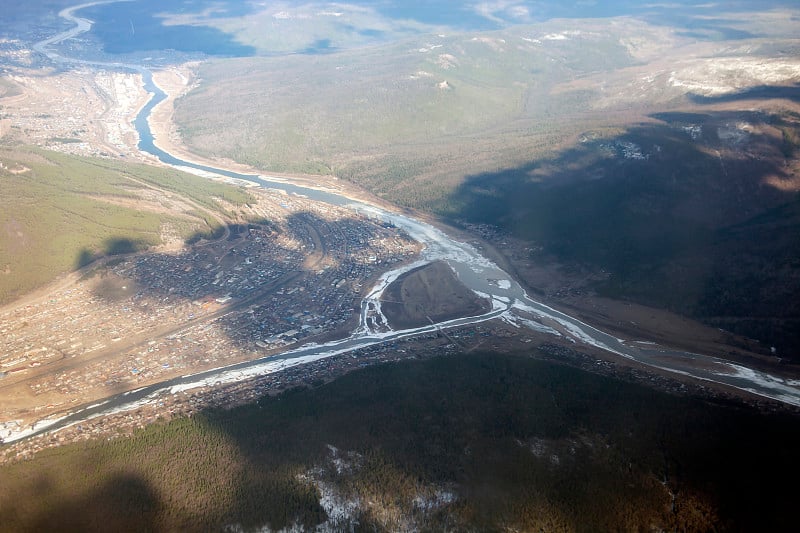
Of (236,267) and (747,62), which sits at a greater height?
(747,62)

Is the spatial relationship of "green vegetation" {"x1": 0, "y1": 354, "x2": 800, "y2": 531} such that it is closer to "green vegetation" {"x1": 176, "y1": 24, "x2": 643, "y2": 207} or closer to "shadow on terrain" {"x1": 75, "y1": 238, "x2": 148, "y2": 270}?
"shadow on terrain" {"x1": 75, "y1": 238, "x2": 148, "y2": 270}

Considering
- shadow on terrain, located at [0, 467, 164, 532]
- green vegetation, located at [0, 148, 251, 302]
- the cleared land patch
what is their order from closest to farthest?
shadow on terrain, located at [0, 467, 164, 532] → the cleared land patch → green vegetation, located at [0, 148, 251, 302]

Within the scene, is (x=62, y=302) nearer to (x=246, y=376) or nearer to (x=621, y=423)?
(x=246, y=376)

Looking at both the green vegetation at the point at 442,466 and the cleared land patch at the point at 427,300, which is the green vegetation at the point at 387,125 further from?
the green vegetation at the point at 442,466

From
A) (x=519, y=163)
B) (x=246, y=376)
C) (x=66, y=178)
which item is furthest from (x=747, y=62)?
(x=66, y=178)

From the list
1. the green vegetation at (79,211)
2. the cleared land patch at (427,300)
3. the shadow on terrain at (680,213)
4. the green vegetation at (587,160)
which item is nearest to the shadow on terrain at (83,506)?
the green vegetation at (79,211)

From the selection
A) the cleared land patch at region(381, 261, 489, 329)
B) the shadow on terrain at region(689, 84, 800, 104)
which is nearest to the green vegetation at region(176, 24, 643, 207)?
the cleared land patch at region(381, 261, 489, 329)
